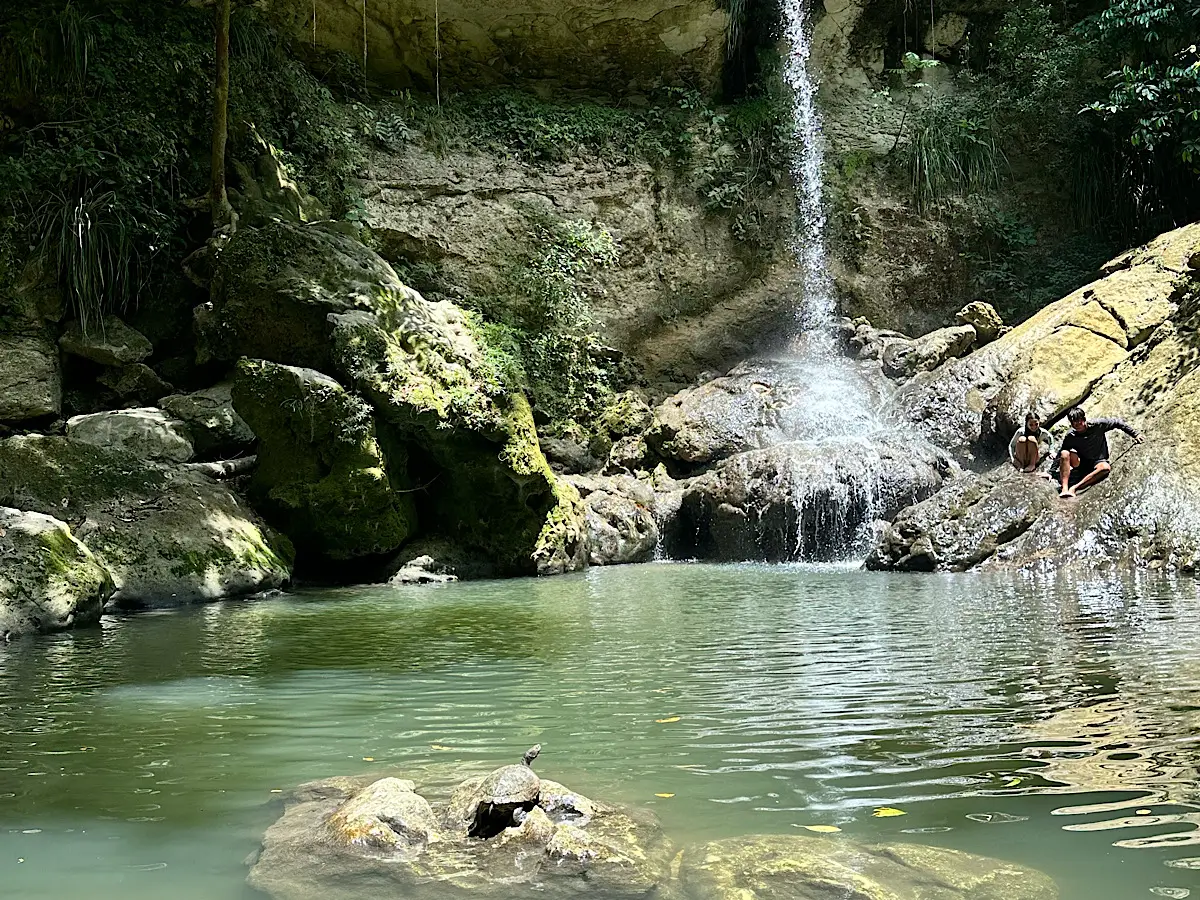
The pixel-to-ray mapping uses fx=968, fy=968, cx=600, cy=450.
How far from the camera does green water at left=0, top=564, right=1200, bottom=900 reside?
7.85 ft

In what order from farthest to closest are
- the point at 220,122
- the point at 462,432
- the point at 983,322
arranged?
1. the point at 983,322
2. the point at 220,122
3. the point at 462,432

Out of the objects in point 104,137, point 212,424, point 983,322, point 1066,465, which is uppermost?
point 104,137

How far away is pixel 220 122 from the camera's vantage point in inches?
475

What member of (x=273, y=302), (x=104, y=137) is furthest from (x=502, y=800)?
(x=104, y=137)

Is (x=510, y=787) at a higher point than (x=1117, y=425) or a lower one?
lower

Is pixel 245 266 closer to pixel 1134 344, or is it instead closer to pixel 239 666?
pixel 239 666

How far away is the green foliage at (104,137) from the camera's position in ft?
37.6

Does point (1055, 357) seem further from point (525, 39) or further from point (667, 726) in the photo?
point (525, 39)

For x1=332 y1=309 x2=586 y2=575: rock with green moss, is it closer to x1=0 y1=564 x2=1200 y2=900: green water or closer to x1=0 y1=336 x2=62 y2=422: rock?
x1=0 y1=336 x2=62 y2=422: rock

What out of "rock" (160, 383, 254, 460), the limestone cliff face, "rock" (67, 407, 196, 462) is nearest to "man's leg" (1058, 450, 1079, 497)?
"rock" (160, 383, 254, 460)

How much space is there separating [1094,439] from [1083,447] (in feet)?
0.45

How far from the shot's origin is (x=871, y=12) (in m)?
19.7

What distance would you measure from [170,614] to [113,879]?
5959 mm

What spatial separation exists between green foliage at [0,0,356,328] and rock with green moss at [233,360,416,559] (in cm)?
305
